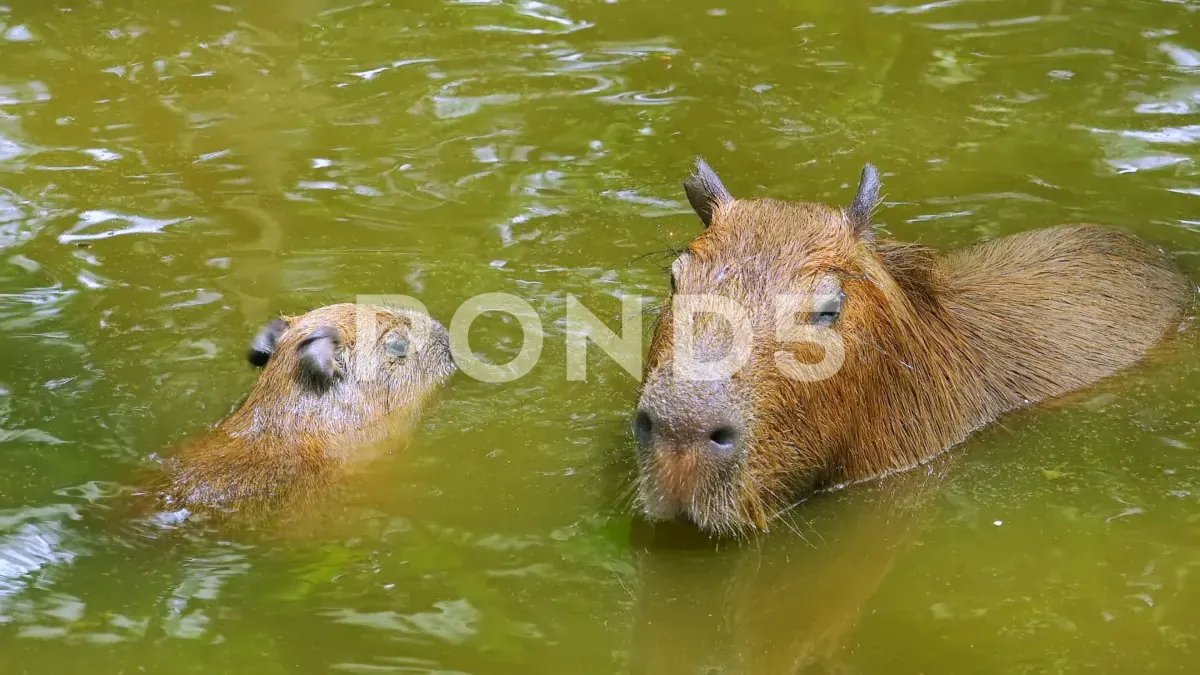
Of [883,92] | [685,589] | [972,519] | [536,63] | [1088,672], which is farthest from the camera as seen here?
[536,63]

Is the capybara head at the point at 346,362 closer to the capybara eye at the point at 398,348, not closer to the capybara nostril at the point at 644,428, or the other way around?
the capybara eye at the point at 398,348

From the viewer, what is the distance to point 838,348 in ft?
14.9

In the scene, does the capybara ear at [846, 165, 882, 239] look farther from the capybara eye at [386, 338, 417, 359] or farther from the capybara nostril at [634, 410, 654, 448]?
the capybara eye at [386, 338, 417, 359]

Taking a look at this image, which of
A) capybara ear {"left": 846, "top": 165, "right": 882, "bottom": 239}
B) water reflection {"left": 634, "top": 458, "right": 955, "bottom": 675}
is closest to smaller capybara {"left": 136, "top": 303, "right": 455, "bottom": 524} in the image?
water reflection {"left": 634, "top": 458, "right": 955, "bottom": 675}

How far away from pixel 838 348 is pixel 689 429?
839 mm

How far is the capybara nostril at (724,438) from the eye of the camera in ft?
13.2

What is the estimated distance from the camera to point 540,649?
393 cm

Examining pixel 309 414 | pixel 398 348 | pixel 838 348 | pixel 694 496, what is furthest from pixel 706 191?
pixel 309 414

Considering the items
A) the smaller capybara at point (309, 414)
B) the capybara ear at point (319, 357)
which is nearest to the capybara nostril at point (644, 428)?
the smaller capybara at point (309, 414)

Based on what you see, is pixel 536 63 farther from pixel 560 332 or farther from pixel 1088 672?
pixel 1088 672

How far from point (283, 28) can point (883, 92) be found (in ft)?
13.4

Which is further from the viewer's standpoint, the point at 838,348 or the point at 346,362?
the point at 346,362

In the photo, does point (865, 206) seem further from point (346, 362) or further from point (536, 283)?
point (346, 362)

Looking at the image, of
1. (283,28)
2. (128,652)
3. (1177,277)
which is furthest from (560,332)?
(283,28)
